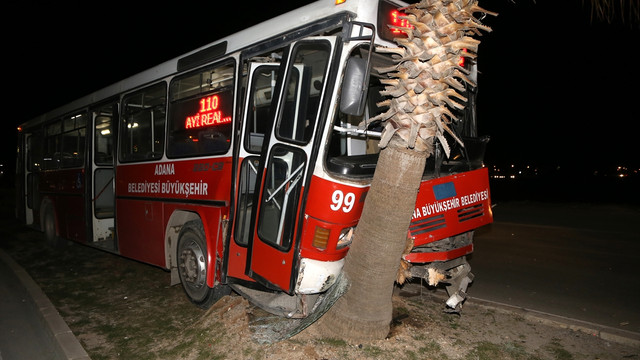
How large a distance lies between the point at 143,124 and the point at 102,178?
8.31 ft

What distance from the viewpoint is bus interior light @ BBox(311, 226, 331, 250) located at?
4.01 metres

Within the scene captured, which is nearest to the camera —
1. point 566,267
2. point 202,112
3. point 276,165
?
point 276,165

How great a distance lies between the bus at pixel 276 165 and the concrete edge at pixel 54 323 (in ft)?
4.79

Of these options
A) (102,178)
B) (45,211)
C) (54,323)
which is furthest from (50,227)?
(54,323)

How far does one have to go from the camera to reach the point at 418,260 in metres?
4.46

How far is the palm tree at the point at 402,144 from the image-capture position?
3.36 metres

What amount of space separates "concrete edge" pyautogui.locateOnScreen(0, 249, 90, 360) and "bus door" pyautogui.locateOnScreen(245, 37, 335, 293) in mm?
2159

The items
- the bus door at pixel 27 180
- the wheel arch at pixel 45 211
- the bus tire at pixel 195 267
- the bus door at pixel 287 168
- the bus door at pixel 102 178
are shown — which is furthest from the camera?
the bus door at pixel 27 180

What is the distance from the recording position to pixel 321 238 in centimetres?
404

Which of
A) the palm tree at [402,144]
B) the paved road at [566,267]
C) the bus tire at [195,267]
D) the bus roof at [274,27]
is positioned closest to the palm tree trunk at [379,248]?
the palm tree at [402,144]

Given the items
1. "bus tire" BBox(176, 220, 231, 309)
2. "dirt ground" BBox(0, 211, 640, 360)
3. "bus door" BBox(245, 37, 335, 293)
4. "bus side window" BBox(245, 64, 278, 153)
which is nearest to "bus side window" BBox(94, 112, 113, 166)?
"dirt ground" BBox(0, 211, 640, 360)

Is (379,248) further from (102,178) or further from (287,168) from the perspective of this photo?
(102,178)

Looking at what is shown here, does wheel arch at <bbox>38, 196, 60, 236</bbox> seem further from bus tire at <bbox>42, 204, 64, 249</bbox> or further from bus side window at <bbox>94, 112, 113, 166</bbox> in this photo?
bus side window at <bbox>94, 112, 113, 166</bbox>

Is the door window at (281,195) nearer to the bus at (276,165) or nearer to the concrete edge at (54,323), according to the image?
the bus at (276,165)
